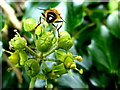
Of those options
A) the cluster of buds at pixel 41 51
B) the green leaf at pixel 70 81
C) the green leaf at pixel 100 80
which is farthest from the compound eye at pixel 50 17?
the green leaf at pixel 100 80

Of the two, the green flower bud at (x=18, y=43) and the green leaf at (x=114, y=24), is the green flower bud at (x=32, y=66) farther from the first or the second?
the green leaf at (x=114, y=24)

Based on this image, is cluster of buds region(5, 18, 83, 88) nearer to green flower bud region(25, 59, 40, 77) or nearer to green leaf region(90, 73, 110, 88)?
green flower bud region(25, 59, 40, 77)

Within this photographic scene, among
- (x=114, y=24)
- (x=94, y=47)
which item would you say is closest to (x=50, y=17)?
(x=94, y=47)

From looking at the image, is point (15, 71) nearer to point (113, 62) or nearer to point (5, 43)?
point (5, 43)

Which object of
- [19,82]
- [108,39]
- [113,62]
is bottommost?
[19,82]

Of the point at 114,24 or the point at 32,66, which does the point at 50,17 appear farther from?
the point at 114,24

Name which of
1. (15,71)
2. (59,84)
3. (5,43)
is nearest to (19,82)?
(15,71)

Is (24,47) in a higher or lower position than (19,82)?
higher

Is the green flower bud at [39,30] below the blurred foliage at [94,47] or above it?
above
